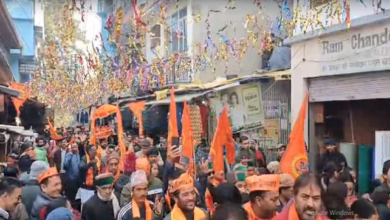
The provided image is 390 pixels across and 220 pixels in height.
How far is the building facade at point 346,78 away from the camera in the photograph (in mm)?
11039

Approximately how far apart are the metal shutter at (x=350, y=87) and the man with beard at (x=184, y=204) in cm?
700

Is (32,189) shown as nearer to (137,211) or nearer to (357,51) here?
(137,211)

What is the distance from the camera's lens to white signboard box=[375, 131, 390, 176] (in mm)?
9609

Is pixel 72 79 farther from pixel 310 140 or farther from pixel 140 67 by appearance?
pixel 310 140

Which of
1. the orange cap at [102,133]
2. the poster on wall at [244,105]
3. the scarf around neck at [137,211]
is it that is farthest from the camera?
the poster on wall at [244,105]

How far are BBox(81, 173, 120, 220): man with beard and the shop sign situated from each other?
6.62 m

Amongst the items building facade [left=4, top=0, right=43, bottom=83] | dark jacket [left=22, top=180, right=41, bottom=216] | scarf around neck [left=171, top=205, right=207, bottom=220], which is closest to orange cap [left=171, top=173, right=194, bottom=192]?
scarf around neck [left=171, top=205, right=207, bottom=220]

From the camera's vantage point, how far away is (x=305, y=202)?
438 cm

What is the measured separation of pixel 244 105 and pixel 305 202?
10.9 meters

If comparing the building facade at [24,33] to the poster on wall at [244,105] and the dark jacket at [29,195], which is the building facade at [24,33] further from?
the dark jacket at [29,195]

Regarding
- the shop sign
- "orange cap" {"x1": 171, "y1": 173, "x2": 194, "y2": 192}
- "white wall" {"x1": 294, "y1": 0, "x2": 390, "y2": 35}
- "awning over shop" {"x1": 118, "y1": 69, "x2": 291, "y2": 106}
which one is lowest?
"orange cap" {"x1": 171, "y1": 173, "x2": 194, "y2": 192}

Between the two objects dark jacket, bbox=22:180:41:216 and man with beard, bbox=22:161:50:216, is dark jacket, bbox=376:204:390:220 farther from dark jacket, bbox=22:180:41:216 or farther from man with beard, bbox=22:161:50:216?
dark jacket, bbox=22:180:41:216

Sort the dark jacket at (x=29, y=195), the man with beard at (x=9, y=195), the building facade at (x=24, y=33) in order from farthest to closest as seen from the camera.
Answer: the building facade at (x=24, y=33)
the dark jacket at (x=29, y=195)
the man with beard at (x=9, y=195)

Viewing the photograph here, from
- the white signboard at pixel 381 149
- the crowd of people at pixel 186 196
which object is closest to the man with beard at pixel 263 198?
the crowd of people at pixel 186 196
